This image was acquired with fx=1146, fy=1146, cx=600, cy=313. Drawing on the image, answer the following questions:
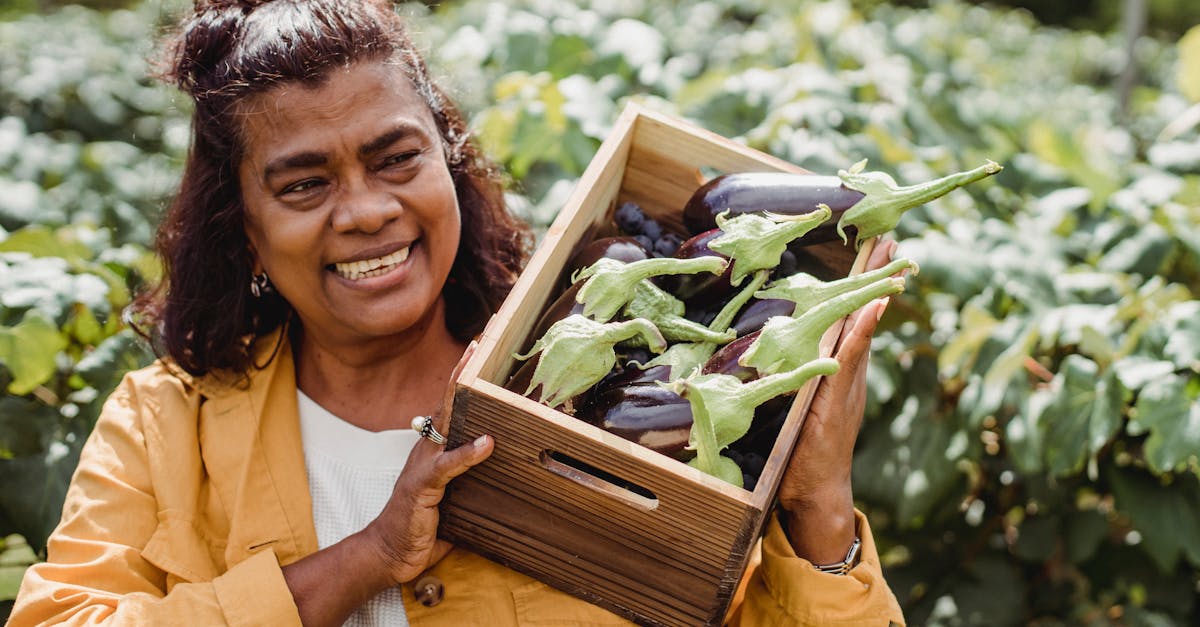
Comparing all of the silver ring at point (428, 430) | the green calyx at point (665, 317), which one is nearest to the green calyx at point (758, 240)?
the green calyx at point (665, 317)

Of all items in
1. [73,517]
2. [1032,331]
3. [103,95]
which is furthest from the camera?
[103,95]

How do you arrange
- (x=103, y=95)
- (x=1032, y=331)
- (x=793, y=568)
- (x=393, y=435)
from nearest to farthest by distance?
(x=793, y=568) < (x=393, y=435) < (x=1032, y=331) < (x=103, y=95)

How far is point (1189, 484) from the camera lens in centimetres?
254

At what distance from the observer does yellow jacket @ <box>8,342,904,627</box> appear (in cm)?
193

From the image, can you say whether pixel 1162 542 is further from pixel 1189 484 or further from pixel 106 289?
pixel 106 289

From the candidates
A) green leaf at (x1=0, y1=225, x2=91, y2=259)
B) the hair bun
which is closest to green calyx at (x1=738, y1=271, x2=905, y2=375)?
the hair bun

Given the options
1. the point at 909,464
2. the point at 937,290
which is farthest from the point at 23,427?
the point at 937,290

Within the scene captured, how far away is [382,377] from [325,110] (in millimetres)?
610

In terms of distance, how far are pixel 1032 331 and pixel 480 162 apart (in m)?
1.27

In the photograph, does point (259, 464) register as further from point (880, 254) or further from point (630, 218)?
point (880, 254)

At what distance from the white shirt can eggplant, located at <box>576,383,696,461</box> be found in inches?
26.4

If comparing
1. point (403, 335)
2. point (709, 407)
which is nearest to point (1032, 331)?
point (709, 407)

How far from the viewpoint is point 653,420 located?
168cm

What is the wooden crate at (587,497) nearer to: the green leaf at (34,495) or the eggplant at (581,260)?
the eggplant at (581,260)
